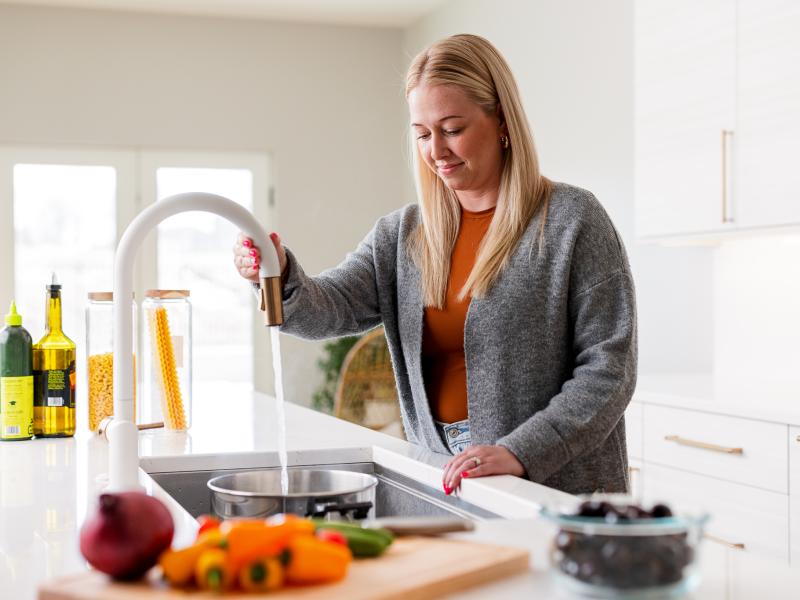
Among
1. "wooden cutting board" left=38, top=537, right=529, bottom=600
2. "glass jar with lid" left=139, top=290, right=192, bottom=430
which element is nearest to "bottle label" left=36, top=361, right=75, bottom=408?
"glass jar with lid" left=139, top=290, right=192, bottom=430

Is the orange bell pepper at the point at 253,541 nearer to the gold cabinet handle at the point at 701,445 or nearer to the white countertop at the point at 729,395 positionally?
the white countertop at the point at 729,395

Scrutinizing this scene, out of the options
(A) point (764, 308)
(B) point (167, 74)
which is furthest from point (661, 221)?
(B) point (167, 74)

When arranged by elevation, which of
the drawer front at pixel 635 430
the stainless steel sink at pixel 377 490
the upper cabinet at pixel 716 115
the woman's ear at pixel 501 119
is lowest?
the drawer front at pixel 635 430

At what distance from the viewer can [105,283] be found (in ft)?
19.7

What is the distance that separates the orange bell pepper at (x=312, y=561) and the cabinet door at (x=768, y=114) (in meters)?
2.25

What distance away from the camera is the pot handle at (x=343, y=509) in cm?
125

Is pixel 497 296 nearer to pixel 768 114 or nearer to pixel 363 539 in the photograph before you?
pixel 363 539

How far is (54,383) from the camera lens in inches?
78.4

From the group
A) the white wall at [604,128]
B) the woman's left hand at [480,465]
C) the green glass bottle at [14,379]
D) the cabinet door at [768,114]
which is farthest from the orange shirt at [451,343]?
the white wall at [604,128]

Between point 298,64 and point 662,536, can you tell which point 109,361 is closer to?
point 662,536

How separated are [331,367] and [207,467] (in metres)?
4.34

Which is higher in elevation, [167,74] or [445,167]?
[167,74]

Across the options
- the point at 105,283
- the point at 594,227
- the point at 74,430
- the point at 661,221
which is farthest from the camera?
the point at 105,283

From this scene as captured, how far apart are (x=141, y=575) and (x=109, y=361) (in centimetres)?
133
